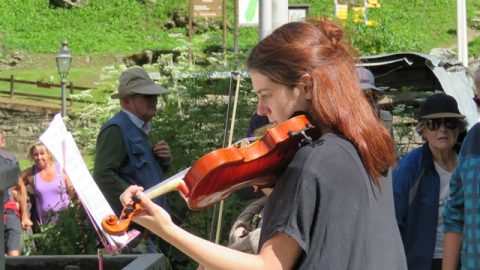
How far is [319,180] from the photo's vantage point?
2.24 meters

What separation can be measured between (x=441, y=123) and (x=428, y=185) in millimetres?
318

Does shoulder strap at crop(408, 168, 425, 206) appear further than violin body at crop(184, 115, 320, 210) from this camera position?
Yes

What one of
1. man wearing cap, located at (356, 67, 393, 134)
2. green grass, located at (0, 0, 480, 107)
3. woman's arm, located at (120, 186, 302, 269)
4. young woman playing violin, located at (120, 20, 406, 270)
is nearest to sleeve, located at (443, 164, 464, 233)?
man wearing cap, located at (356, 67, 393, 134)

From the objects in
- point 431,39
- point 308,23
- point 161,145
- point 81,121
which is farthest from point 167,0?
point 308,23

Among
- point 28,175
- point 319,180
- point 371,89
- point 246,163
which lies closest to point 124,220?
point 246,163

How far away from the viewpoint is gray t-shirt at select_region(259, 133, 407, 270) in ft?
7.34

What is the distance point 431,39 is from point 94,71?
11261mm

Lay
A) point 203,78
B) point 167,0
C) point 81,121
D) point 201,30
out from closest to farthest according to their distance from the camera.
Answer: point 203,78
point 81,121
point 201,30
point 167,0

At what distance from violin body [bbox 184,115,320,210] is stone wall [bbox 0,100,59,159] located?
26.0 metres

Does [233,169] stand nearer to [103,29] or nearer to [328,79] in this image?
[328,79]

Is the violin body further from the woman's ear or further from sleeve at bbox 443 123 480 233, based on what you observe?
sleeve at bbox 443 123 480 233

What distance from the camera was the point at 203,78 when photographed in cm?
826

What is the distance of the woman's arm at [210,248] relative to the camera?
2.22 metres

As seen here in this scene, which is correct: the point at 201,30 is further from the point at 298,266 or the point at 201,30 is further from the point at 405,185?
the point at 298,266
